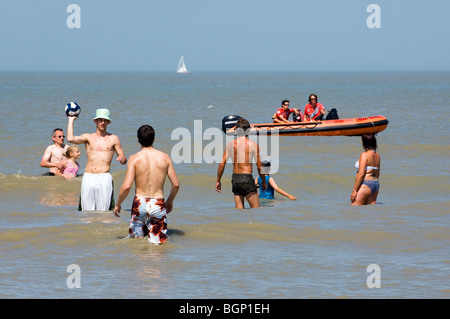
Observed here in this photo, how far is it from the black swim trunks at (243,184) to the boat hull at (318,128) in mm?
12297

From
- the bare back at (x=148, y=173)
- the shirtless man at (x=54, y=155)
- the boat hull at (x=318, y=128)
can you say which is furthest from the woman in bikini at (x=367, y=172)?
the boat hull at (x=318, y=128)

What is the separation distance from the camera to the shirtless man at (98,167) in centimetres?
996

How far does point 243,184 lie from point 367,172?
6.17ft

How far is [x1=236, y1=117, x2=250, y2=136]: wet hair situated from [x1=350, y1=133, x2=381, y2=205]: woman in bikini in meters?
1.80

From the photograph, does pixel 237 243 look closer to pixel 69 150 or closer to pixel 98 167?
pixel 98 167

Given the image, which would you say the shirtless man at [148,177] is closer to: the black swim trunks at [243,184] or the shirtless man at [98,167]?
the shirtless man at [98,167]

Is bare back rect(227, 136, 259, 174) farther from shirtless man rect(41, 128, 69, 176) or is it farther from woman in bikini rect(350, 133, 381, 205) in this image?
shirtless man rect(41, 128, 69, 176)

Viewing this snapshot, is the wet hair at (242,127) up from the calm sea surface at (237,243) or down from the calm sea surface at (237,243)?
up

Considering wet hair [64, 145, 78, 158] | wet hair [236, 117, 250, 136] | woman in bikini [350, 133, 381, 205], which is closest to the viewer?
wet hair [236, 117, 250, 136]

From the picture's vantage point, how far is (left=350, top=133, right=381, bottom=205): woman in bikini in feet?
35.4

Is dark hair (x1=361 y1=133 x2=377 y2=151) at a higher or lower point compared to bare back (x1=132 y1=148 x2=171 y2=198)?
higher

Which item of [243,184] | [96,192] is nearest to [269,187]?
[243,184]

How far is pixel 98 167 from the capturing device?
1002cm

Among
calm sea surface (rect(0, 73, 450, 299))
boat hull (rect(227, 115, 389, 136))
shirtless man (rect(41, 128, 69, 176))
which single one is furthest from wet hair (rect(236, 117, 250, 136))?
boat hull (rect(227, 115, 389, 136))
